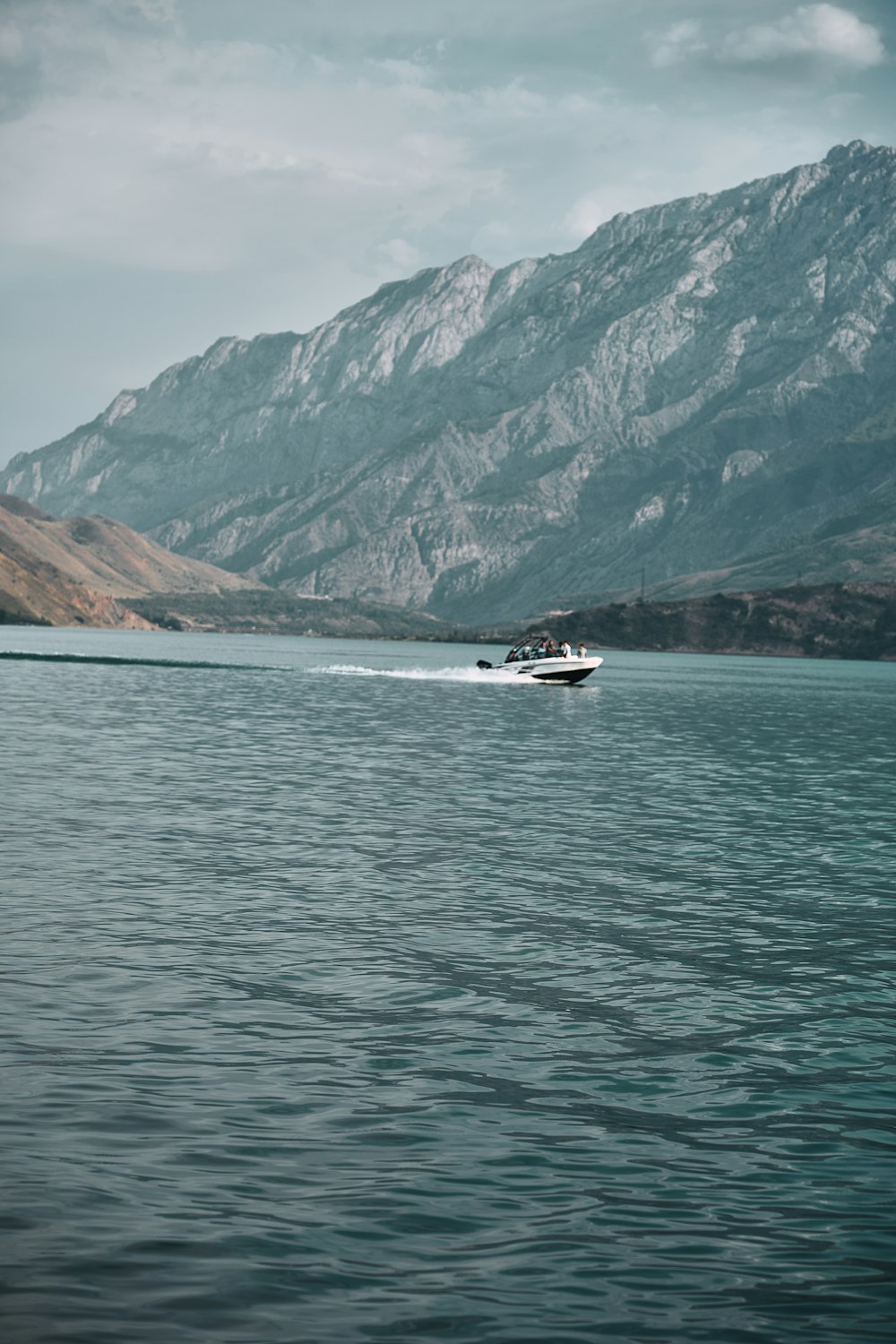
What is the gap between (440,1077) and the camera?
21781 mm

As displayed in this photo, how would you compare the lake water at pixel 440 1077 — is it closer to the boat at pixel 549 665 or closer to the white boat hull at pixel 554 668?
the white boat hull at pixel 554 668

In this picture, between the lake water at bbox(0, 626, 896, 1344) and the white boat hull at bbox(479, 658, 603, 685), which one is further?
the white boat hull at bbox(479, 658, 603, 685)

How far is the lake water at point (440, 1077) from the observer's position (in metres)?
14.8

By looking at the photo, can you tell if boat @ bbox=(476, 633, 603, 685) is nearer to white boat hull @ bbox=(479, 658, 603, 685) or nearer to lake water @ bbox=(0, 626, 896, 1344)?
white boat hull @ bbox=(479, 658, 603, 685)

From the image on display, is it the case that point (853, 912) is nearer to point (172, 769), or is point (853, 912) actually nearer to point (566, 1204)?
point (566, 1204)

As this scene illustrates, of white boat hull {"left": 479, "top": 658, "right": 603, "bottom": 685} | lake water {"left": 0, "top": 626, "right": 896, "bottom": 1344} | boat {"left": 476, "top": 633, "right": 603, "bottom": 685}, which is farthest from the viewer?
boat {"left": 476, "top": 633, "right": 603, "bottom": 685}

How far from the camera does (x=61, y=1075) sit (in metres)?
21.0

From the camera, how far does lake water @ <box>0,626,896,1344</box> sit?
14.8m

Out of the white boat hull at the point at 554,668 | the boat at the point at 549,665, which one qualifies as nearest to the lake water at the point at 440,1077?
the white boat hull at the point at 554,668

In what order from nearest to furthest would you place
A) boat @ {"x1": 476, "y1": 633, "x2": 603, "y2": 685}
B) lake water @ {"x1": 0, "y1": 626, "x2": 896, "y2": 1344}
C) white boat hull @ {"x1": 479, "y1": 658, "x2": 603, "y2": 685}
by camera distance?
1. lake water @ {"x1": 0, "y1": 626, "x2": 896, "y2": 1344}
2. white boat hull @ {"x1": 479, "y1": 658, "x2": 603, "y2": 685}
3. boat @ {"x1": 476, "y1": 633, "x2": 603, "y2": 685}

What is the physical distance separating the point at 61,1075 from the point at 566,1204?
8.38 m

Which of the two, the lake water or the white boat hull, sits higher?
the white boat hull

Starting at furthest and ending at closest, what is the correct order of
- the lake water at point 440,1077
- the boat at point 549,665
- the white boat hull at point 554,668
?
the boat at point 549,665, the white boat hull at point 554,668, the lake water at point 440,1077

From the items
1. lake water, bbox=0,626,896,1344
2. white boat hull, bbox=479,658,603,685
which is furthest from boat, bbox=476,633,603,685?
lake water, bbox=0,626,896,1344
